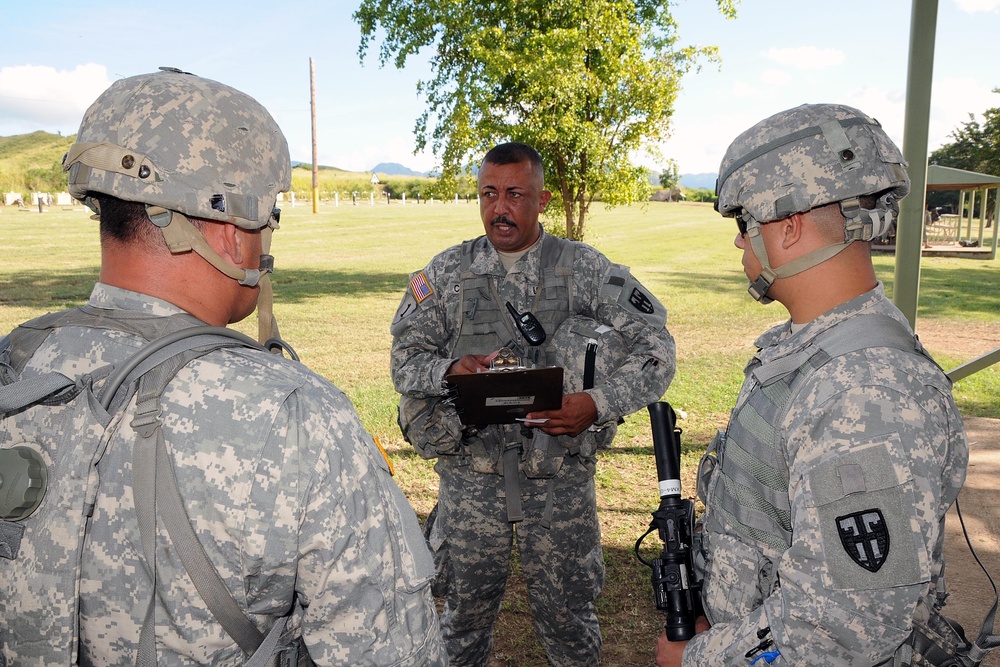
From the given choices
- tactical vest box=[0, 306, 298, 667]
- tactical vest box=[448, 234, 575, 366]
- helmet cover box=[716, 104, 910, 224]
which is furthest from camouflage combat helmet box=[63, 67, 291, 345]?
tactical vest box=[448, 234, 575, 366]

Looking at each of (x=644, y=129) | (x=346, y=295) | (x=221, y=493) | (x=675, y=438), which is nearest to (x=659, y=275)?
(x=644, y=129)

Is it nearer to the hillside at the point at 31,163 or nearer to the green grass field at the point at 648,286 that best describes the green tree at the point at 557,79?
the green grass field at the point at 648,286

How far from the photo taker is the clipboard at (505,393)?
3.07 m

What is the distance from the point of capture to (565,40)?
12.7 meters

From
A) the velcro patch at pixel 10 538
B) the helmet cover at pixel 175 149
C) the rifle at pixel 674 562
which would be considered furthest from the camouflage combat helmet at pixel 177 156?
the rifle at pixel 674 562

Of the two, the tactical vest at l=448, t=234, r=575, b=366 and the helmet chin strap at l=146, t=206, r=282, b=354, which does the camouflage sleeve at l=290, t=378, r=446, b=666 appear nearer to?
the helmet chin strap at l=146, t=206, r=282, b=354

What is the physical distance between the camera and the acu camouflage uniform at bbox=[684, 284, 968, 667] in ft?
5.31

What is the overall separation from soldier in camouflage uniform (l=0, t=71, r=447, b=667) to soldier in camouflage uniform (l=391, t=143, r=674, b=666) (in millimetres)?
1983

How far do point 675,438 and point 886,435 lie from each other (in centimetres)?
83

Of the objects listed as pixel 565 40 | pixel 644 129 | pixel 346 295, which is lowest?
pixel 346 295

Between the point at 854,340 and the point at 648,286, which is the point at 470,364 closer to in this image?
the point at 854,340

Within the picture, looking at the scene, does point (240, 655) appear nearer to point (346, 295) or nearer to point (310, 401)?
point (310, 401)

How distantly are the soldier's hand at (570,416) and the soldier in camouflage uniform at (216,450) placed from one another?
6.06 feet

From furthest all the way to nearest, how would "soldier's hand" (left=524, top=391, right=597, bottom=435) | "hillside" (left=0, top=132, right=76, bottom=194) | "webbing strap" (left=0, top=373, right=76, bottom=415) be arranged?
1. "hillside" (left=0, top=132, right=76, bottom=194)
2. "soldier's hand" (left=524, top=391, right=597, bottom=435)
3. "webbing strap" (left=0, top=373, right=76, bottom=415)
